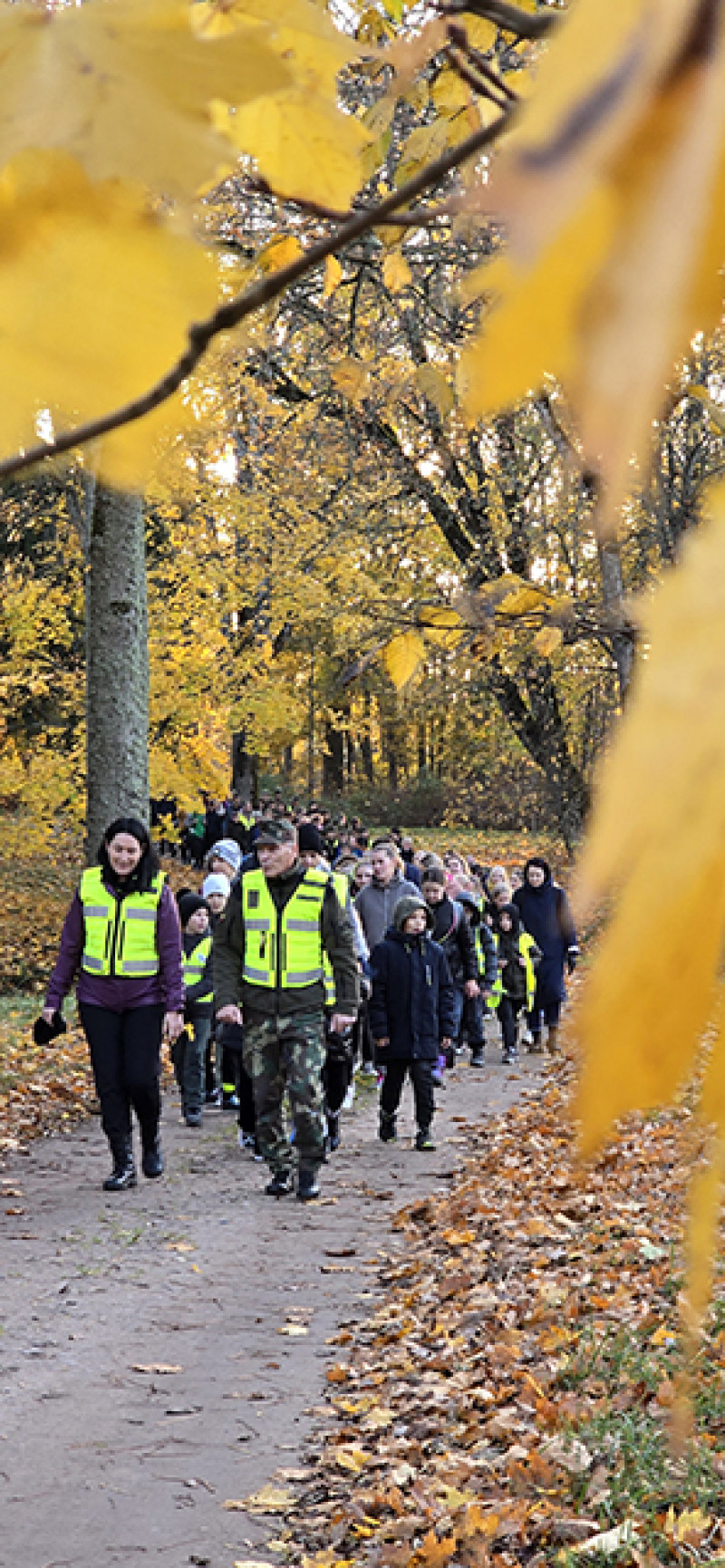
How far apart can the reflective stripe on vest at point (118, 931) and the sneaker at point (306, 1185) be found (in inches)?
56.2

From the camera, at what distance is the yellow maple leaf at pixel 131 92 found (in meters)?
0.43

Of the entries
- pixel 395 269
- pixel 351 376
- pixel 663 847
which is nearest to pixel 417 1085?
pixel 351 376

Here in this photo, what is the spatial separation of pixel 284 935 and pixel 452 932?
181 inches

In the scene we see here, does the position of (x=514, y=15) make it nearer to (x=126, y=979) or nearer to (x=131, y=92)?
(x=131, y=92)

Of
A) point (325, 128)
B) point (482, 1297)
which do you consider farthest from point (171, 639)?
point (325, 128)

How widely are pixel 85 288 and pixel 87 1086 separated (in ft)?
35.8

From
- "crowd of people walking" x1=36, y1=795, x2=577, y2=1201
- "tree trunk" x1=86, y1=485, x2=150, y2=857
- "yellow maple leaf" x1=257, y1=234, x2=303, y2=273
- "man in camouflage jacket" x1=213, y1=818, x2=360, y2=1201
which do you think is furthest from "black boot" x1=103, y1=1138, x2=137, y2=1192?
"yellow maple leaf" x1=257, y1=234, x2=303, y2=273

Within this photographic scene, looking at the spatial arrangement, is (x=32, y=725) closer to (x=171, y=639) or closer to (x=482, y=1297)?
(x=171, y=639)

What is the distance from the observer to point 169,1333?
547 cm

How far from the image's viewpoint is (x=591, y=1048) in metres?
0.29

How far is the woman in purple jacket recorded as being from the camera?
720cm

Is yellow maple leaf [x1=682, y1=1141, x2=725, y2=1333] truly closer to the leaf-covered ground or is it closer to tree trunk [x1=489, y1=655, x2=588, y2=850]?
the leaf-covered ground

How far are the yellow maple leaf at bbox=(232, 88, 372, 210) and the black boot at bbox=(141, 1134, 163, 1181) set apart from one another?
25.0 ft

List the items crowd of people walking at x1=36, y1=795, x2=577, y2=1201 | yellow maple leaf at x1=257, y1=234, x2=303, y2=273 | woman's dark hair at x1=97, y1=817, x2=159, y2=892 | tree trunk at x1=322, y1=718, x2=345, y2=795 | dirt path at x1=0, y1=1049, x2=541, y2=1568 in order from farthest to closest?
tree trunk at x1=322, y1=718, x2=345, y2=795, crowd of people walking at x1=36, y1=795, x2=577, y2=1201, woman's dark hair at x1=97, y1=817, x2=159, y2=892, dirt path at x1=0, y1=1049, x2=541, y2=1568, yellow maple leaf at x1=257, y1=234, x2=303, y2=273
